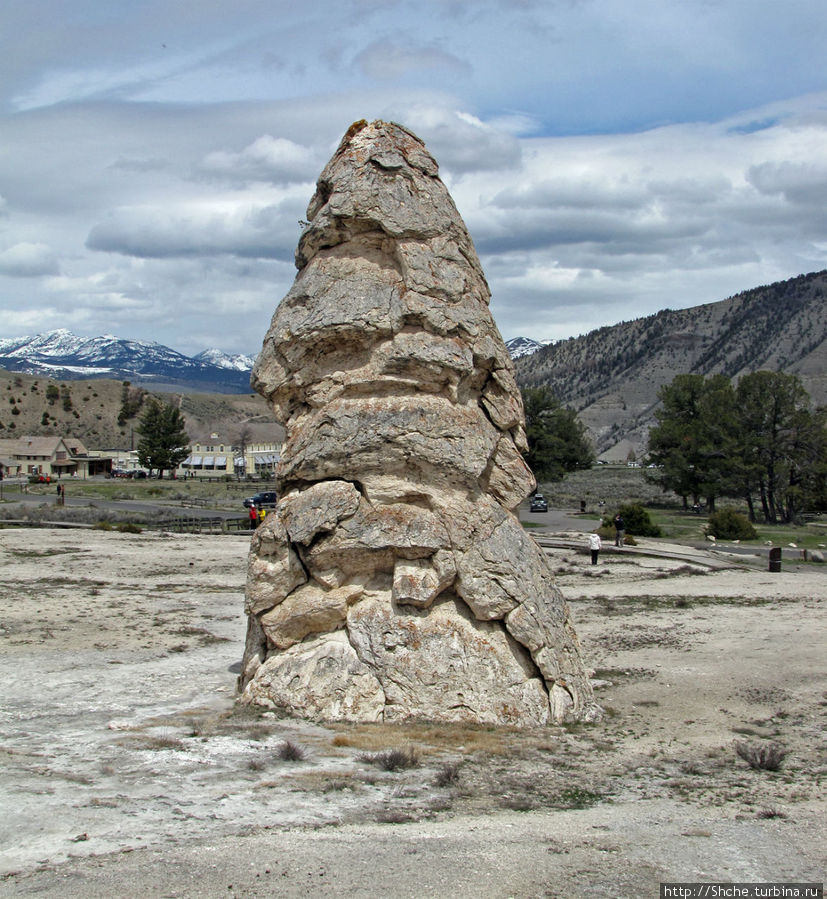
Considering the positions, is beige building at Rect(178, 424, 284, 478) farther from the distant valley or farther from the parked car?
the parked car

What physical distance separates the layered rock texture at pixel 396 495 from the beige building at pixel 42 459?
263 ft

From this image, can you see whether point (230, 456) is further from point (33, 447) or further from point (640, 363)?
point (640, 363)

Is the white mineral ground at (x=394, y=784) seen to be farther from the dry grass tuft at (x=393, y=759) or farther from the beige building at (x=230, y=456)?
the beige building at (x=230, y=456)

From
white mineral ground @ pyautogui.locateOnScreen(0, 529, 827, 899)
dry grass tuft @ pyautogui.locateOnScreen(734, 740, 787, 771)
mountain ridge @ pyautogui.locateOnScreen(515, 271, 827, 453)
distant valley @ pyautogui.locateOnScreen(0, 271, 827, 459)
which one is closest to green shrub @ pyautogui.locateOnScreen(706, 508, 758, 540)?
white mineral ground @ pyautogui.locateOnScreen(0, 529, 827, 899)

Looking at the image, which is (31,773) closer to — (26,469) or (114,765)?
(114,765)

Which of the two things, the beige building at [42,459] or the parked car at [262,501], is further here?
the beige building at [42,459]

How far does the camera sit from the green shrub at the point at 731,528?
40.6m

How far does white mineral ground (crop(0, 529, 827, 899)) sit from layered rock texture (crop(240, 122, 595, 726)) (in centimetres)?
66

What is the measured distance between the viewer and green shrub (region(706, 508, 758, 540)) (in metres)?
40.6

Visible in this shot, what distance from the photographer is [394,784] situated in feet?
27.4

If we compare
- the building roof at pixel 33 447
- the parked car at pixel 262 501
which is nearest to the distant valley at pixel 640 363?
the building roof at pixel 33 447

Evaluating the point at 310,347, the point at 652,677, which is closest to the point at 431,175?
the point at 310,347

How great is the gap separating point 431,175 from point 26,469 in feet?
275

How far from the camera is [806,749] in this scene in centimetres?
985
